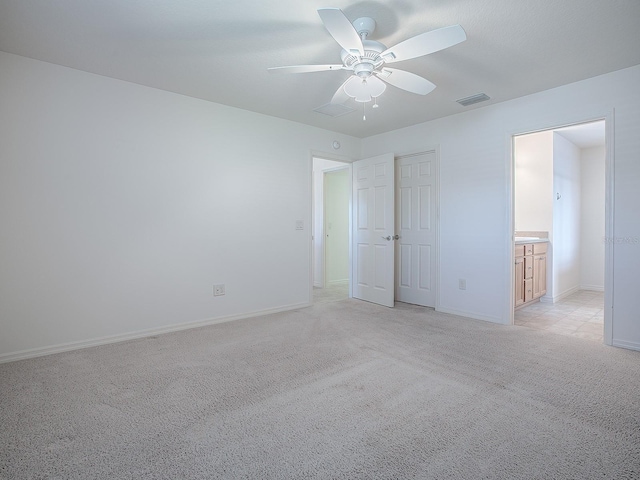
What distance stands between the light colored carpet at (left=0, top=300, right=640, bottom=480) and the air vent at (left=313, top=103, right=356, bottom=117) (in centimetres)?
242

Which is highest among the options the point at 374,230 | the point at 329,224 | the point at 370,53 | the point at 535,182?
the point at 370,53

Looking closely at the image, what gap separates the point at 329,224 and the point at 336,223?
6.8 inches

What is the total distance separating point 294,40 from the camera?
7.85ft

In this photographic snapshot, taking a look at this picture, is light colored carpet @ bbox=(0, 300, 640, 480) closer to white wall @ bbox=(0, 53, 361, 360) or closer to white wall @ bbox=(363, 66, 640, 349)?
white wall @ bbox=(0, 53, 361, 360)

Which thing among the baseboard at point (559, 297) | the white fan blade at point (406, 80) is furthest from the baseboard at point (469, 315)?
the white fan blade at point (406, 80)

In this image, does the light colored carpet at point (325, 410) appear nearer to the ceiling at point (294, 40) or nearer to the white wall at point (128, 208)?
the white wall at point (128, 208)

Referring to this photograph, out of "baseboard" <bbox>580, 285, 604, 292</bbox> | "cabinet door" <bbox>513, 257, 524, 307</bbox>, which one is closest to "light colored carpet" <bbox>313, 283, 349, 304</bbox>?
"cabinet door" <bbox>513, 257, 524, 307</bbox>

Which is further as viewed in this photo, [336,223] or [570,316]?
[336,223]

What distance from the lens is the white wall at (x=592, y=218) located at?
5.64 meters

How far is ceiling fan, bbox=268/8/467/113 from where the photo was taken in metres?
1.77

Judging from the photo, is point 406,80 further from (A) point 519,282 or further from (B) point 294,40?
(A) point 519,282

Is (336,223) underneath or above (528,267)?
above

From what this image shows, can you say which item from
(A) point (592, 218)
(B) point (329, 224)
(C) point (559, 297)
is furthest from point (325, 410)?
(A) point (592, 218)

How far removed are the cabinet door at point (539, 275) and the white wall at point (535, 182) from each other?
533 mm
